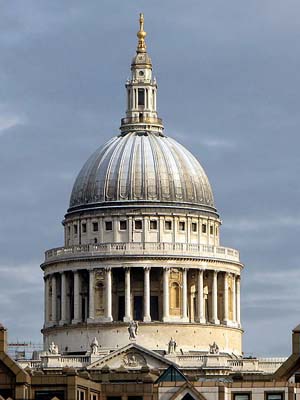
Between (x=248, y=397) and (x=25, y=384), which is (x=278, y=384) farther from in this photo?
(x=25, y=384)

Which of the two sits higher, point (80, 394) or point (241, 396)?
point (80, 394)

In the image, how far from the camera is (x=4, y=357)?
465 feet

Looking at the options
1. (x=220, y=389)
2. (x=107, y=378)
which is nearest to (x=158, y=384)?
(x=220, y=389)

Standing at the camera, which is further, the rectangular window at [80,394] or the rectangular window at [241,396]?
the rectangular window at [80,394]

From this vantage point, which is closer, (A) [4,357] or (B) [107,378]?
Answer: (A) [4,357]

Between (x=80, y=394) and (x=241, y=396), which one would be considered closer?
(x=241, y=396)

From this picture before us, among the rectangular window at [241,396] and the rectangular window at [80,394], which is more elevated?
the rectangular window at [80,394]

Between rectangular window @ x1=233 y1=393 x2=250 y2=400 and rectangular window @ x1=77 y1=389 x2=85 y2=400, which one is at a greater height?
rectangular window @ x1=77 y1=389 x2=85 y2=400

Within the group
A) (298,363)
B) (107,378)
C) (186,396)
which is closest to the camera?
(186,396)

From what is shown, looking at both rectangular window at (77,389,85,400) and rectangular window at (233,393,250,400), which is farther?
rectangular window at (77,389,85,400)

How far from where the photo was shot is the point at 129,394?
14500cm

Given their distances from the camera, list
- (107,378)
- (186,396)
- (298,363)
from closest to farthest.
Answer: (186,396)
(298,363)
(107,378)

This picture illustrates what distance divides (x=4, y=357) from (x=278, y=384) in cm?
1479

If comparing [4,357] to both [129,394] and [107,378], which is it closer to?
[129,394]
